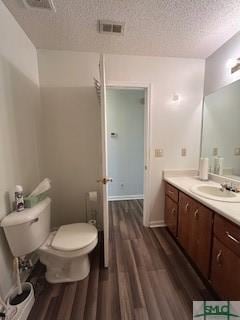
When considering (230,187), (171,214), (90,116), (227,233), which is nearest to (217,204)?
(227,233)

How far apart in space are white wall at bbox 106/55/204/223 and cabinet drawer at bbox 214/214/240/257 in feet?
3.61

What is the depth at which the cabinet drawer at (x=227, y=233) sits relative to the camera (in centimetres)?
106

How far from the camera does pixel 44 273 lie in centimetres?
160

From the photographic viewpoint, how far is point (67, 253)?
4.49ft

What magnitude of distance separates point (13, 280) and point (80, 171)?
48.2 inches

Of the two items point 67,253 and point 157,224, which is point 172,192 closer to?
point 157,224

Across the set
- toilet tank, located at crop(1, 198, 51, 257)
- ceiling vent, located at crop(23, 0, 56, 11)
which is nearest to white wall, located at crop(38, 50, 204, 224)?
ceiling vent, located at crop(23, 0, 56, 11)

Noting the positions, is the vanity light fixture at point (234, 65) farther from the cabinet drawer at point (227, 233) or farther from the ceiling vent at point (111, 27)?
the cabinet drawer at point (227, 233)

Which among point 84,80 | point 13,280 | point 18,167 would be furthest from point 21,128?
point 13,280

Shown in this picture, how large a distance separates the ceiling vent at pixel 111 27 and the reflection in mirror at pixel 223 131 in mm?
1342

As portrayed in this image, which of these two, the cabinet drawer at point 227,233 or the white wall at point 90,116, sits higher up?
the white wall at point 90,116

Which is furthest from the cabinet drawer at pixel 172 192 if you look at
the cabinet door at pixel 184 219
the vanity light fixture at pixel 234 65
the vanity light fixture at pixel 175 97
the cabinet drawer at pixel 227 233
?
the vanity light fixture at pixel 234 65

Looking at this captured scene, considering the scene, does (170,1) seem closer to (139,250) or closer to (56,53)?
(56,53)

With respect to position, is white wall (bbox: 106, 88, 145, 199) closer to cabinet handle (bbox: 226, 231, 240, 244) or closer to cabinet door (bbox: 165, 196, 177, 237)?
cabinet door (bbox: 165, 196, 177, 237)
